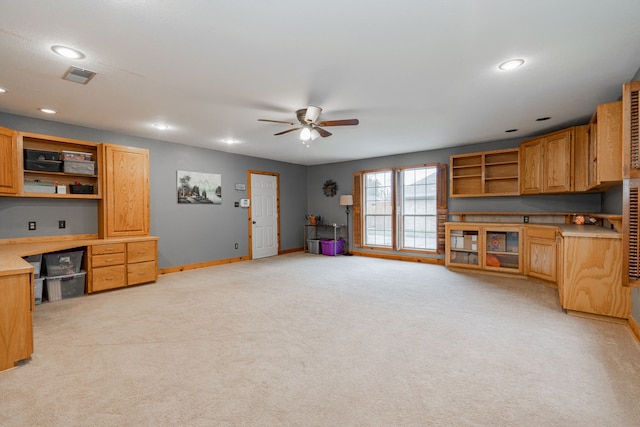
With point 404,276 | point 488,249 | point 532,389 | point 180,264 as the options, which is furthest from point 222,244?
point 532,389

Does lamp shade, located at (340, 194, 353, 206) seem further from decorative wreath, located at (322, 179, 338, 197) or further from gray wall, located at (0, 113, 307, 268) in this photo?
gray wall, located at (0, 113, 307, 268)

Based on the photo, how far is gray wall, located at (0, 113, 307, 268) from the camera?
424 centimetres

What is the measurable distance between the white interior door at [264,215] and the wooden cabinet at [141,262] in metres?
2.58

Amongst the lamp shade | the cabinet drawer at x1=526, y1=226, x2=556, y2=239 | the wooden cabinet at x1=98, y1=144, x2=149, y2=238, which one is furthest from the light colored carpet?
the lamp shade

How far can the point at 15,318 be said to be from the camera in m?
2.34

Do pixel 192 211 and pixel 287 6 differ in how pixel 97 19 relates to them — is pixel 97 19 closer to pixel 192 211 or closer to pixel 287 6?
pixel 287 6

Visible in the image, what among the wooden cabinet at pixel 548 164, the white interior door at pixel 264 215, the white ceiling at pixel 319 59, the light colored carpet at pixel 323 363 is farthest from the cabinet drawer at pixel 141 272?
the wooden cabinet at pixel 548 164

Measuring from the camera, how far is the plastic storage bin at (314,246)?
8.01 metres

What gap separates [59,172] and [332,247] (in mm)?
5504

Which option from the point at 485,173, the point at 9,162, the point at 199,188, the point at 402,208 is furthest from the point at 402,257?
the point at 9,162

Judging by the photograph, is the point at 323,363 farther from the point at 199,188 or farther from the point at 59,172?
the point at 199,188

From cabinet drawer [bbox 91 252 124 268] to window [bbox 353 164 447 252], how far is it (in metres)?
5.14

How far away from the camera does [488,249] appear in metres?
5.43

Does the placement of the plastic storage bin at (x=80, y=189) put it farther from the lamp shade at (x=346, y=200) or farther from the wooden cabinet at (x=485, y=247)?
the wooden cabinet at (x=485, y=247)
